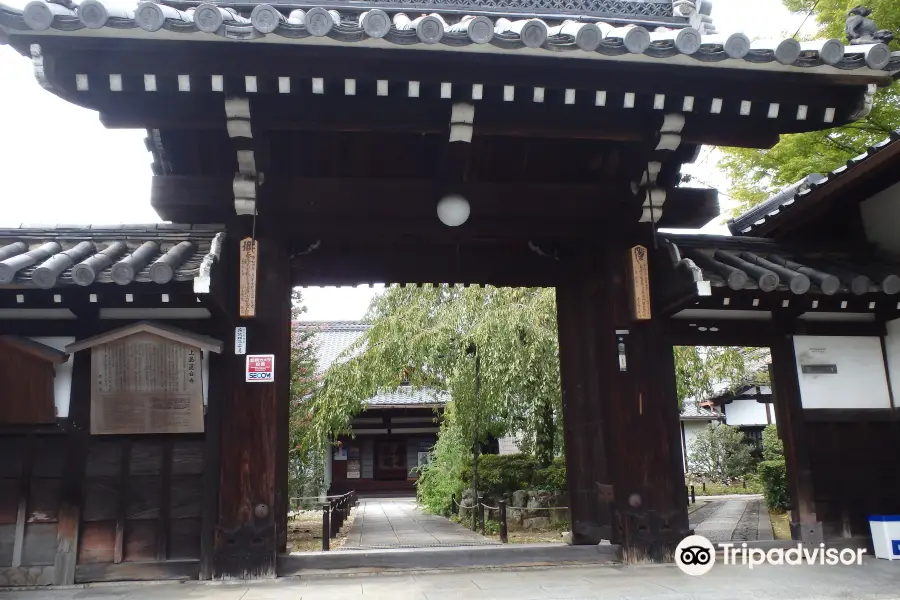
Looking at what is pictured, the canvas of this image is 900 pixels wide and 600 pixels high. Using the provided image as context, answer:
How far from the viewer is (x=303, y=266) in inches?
285

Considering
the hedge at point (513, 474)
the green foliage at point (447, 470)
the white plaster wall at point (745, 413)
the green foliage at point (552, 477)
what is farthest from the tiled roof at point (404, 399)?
the white plaster wall at point (745, 413)

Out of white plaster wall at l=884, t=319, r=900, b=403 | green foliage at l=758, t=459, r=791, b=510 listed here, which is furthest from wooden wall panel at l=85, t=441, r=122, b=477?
green foliage at l=758, t=459, r=791, b=510

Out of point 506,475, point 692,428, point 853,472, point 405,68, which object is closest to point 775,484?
point 506,475

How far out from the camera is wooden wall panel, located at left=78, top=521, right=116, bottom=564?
5438 millimetres

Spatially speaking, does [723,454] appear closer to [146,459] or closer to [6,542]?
[146,459]

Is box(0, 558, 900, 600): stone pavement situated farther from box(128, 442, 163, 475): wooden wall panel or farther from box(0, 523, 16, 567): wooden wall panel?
box(128, 442, 163, 475): wooden wall panel

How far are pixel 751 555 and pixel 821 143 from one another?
24.7 ft

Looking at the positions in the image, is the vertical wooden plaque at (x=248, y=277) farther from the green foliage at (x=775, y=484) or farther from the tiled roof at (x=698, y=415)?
the tiled roof at (x=698, y=415)

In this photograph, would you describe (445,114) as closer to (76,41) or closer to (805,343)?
(76,41)

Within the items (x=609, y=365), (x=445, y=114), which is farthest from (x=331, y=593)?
(x=445, y=114)

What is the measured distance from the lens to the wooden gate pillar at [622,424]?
19.7ft

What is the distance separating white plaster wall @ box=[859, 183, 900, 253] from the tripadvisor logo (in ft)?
10.4

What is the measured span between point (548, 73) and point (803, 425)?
14.0 feet

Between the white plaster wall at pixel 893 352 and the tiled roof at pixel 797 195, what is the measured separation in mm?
1546
